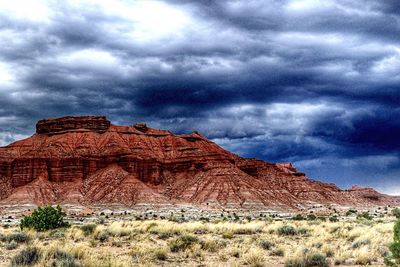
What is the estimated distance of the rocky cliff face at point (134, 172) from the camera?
102875 mm

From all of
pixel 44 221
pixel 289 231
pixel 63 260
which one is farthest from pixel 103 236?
pixel 289 231

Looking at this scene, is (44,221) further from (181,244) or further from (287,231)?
(287,231)

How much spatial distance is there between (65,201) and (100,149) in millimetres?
26272

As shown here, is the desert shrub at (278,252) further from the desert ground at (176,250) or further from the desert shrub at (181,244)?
the desert shrub at (181,244)

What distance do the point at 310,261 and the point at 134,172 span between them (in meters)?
103

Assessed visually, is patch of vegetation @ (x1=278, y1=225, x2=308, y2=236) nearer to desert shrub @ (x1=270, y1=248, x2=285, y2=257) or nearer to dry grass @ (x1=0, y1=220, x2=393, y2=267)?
dry grass @ (x1=0, y1=220, x2=393, y2=267)

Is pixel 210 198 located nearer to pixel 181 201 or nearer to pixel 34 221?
pixel 181 201

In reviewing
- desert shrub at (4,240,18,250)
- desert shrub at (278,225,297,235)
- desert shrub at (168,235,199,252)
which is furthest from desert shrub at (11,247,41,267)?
desert shrub at (278,225,297,235)

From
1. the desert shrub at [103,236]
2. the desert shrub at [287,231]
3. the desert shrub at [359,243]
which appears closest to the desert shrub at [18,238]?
the desert shrub at [103,236]

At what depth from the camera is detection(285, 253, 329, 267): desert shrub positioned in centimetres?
1470

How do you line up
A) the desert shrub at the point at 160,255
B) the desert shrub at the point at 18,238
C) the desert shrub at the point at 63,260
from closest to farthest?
1. the desert shrub at the point at 63,260
2. the desert shrub at the point at 160,255
3. the desert shrub at the point at 18,238

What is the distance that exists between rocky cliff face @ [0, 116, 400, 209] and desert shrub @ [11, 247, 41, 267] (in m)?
84.8

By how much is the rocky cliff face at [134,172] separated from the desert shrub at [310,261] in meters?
83.4

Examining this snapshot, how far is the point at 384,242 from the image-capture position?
2114cm
